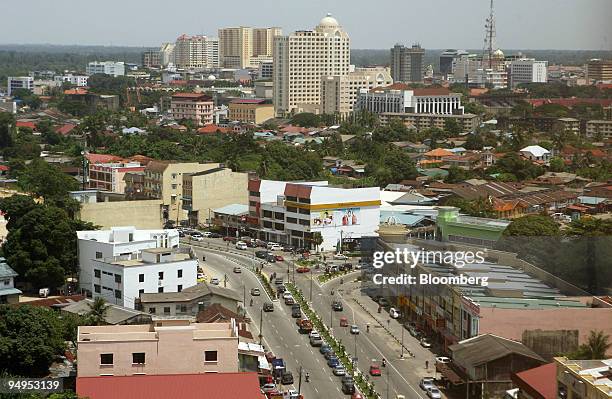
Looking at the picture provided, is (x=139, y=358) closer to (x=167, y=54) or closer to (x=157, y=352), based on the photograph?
(x=157, y=352)

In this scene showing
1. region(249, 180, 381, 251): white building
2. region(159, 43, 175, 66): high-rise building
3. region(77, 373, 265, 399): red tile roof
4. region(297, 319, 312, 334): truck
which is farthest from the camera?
region(159, 43, 175, 66): high-rise building

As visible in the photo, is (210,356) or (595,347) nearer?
(210,356)

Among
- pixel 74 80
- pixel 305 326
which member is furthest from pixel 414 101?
pixel 305 326

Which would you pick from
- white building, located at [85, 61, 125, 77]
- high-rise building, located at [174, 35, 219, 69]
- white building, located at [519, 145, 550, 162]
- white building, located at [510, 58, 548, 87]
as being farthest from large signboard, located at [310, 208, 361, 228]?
high-rise building, located at [174, 35, 219, 69]

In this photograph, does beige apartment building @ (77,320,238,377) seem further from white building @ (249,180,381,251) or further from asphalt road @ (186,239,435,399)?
white building @ (249,180,381,251)

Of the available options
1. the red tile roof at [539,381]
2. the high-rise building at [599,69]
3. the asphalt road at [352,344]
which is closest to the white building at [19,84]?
the asphalt road at [352,344]

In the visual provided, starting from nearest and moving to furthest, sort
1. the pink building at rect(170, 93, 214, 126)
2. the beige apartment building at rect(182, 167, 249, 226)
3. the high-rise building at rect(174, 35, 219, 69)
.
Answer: the beige apartment building at rect(182, 167, 249, 226) < the pink building at rect(170, 93, 214, 126) < the high-rise building at rect(174, 35, 219, 69)
